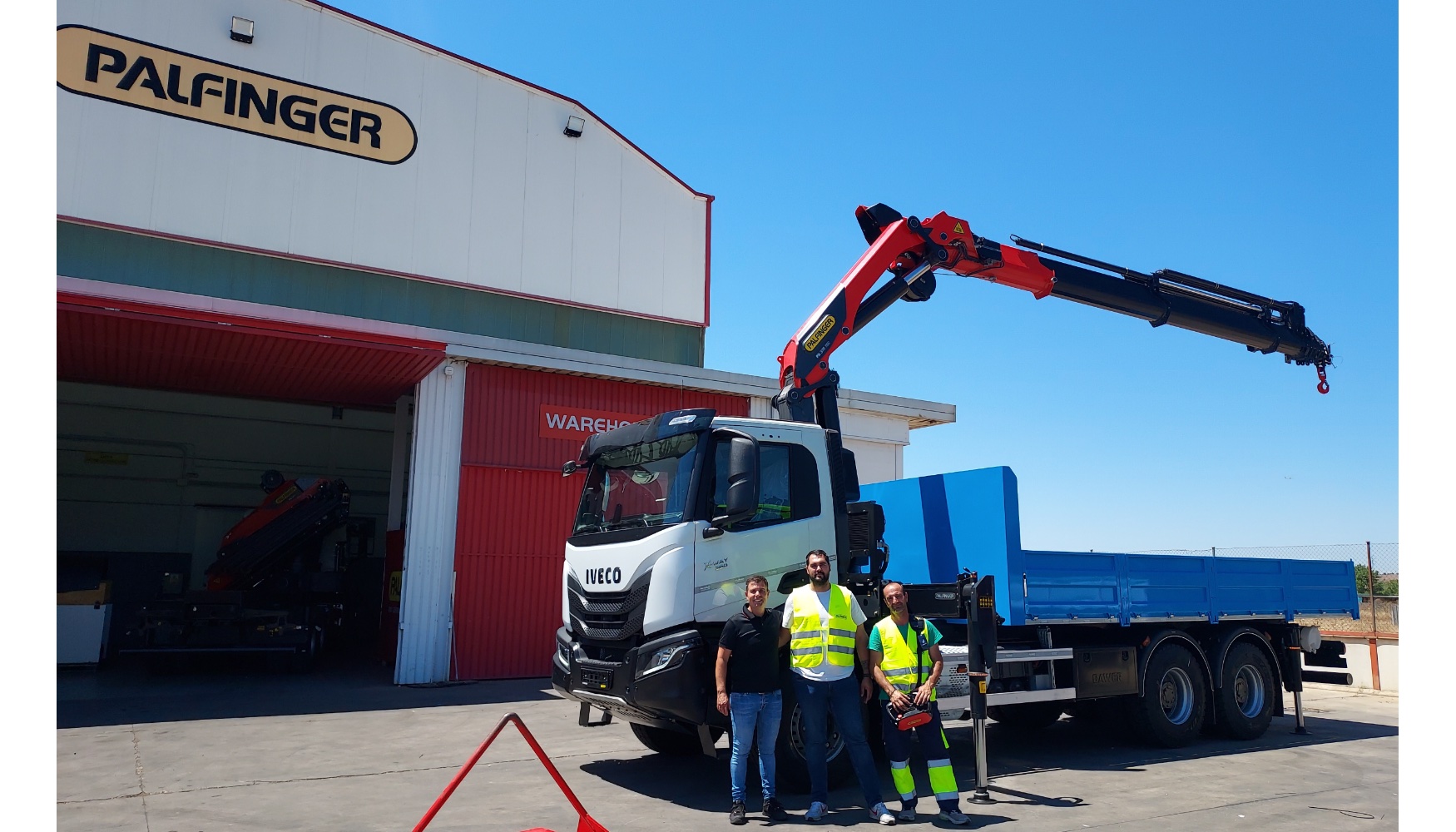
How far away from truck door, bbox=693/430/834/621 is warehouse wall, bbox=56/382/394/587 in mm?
15711

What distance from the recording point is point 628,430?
8.12 metres

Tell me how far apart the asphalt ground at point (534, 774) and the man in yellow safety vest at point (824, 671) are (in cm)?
32

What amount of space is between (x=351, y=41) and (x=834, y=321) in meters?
12.4

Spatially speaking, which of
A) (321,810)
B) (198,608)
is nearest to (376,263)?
(198,608)

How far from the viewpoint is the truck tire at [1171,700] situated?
972 cm

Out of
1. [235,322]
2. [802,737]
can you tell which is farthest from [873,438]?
[802,737]

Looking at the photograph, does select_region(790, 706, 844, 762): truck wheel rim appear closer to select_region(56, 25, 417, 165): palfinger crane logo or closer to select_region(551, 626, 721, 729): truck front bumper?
select_region(551, 626, 721, 729): truck front bumper

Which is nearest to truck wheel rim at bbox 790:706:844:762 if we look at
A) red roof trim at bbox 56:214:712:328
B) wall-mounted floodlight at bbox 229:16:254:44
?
red roof trim at bbox 56:214:712:328

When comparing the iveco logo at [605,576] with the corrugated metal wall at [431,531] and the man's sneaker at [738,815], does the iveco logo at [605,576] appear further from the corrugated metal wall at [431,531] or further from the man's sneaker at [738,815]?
the corrugated metal wall at [431,531]

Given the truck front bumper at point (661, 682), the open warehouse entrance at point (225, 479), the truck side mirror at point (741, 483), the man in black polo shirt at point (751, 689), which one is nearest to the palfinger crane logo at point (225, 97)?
the open warehouse entrance at point (225, 479)

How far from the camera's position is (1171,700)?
1010 cm

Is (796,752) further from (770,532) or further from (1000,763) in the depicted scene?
(1000,763)

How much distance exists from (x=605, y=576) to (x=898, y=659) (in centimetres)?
234
